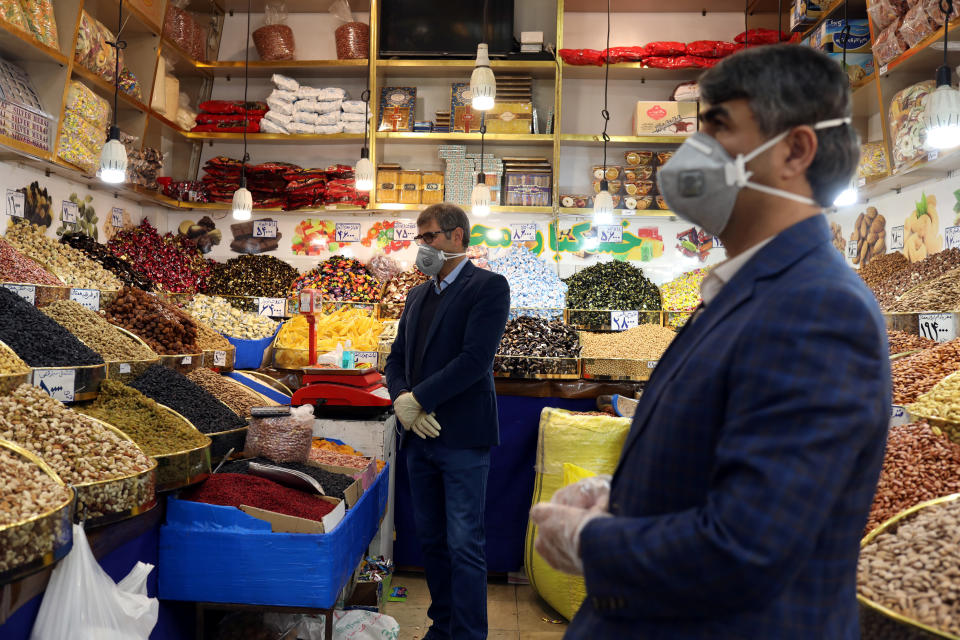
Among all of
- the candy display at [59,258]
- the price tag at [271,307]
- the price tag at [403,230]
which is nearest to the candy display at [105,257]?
the candy display at [59,258]

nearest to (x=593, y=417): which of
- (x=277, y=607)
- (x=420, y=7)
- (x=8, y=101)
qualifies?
(x=277, y=607)

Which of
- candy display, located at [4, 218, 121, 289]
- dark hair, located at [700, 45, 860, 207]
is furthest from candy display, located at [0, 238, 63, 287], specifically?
dark hair, located at [700, 45, 860, 207]

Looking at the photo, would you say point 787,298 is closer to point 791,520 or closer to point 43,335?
point 791,520

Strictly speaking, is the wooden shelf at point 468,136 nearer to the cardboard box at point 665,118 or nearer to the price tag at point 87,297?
the cardboard box at point 665,118

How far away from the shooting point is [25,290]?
9.26 ft

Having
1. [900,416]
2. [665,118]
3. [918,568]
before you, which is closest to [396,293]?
[665,118]

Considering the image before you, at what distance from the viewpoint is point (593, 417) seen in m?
3.38

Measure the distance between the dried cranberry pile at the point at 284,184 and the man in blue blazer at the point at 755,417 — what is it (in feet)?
17.2

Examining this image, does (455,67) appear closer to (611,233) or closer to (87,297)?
(611,233)

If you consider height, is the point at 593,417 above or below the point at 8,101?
below

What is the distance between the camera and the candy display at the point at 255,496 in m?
2.41

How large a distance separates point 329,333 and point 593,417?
2.37 meters

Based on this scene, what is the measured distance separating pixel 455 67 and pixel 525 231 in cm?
147

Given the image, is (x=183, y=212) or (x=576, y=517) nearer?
(x=576, y=517)
